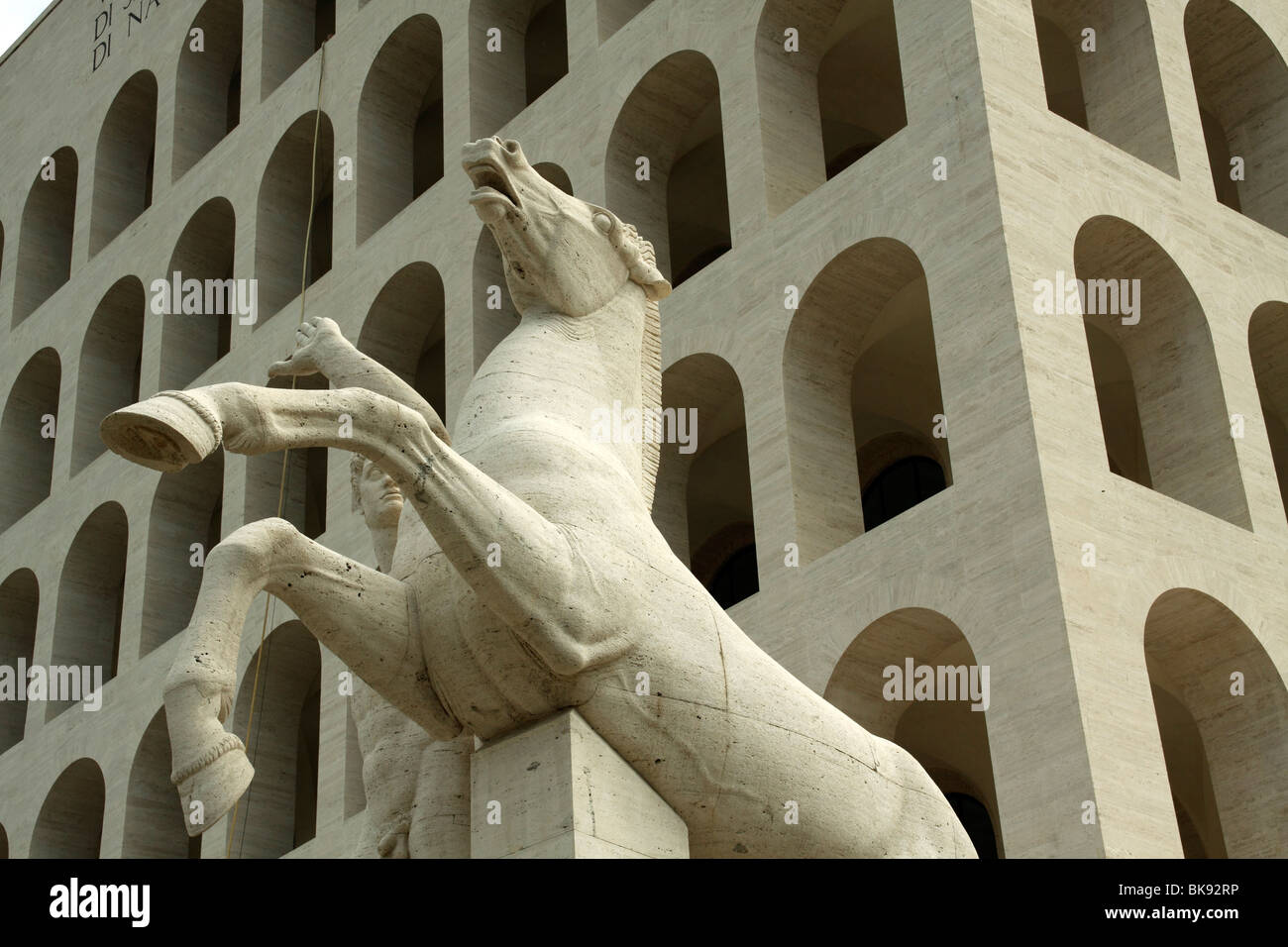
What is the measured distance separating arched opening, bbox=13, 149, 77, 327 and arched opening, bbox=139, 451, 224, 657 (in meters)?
8.38

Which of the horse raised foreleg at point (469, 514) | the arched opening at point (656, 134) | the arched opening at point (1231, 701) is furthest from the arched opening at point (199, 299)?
the horse raised foreleg at point (469, 514)

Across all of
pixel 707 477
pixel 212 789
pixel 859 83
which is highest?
pixel 859 83

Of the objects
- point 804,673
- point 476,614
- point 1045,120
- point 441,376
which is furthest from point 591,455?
point 441,376

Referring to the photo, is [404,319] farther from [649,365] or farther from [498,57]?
[649,365]

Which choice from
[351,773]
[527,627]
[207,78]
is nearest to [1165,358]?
[351,773]

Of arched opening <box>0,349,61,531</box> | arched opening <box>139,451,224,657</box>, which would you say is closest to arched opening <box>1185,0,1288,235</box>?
arched opening <box>139,451,224,657</box>

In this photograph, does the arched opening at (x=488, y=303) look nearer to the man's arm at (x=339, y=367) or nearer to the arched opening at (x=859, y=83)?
the arched opening at (x=859, y=83)

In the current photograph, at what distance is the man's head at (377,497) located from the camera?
789cm

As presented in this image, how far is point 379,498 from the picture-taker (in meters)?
7.91

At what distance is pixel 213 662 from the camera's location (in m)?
6.54

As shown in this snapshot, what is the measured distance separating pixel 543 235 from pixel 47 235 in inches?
1274

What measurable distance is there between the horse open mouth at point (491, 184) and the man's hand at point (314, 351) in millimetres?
774

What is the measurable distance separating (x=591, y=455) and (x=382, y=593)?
1.03 meters
